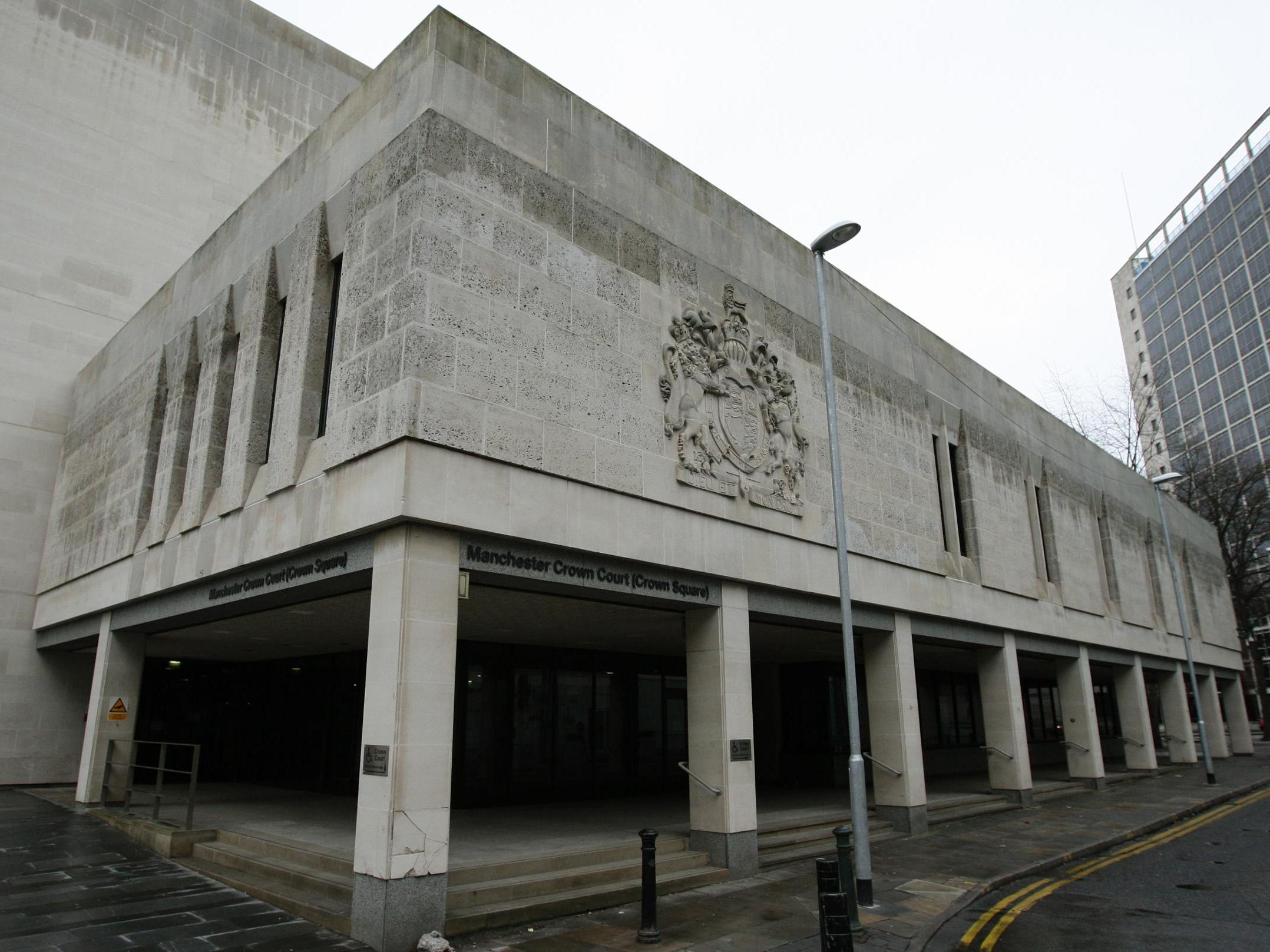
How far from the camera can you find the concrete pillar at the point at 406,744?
26.2 ft

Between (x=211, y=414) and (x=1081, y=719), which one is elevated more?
(x=211, y=414)

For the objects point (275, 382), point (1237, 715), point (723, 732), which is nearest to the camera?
point (723, 732)

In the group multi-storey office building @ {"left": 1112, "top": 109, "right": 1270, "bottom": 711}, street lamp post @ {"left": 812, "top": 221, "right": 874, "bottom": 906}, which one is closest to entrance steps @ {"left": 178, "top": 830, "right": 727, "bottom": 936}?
street lamp post @ {"left": 812, "top": 221, "right": 874, "bottom": 906}

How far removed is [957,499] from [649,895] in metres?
14.9

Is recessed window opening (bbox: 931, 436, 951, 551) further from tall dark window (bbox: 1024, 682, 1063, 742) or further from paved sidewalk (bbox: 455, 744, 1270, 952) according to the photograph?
tall dark window (bbox: 1024, 682, 1063, 742)

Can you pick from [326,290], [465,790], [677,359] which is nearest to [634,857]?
[465,790]

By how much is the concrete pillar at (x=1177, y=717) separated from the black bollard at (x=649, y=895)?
99.3ft

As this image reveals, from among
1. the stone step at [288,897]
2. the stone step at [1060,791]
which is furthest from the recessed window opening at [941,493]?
the stone step at [288,897]

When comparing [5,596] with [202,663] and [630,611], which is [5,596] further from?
[630,611]

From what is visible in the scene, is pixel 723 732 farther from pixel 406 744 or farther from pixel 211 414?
pixel 211 414

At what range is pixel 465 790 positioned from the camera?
16.1 m

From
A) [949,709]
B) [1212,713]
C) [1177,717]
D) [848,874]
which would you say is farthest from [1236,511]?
[848,874]

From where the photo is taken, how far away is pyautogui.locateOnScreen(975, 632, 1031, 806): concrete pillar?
773 inches

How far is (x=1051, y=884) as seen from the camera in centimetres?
1177
